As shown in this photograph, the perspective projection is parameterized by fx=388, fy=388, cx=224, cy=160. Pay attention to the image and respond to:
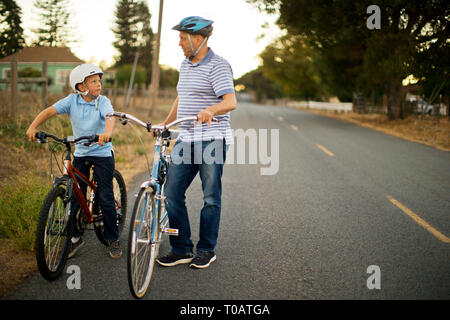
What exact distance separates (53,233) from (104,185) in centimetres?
66

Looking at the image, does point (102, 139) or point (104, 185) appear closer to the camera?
point (102, 139)

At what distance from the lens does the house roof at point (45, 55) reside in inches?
388

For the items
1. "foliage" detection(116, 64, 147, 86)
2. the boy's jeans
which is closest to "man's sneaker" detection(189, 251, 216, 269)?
the boy's jeans

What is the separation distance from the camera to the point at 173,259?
3730mm

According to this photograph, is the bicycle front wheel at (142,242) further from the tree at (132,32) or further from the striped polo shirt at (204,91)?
the tree at (132,32)

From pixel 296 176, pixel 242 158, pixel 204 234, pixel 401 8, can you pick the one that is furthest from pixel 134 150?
pixel 401 8

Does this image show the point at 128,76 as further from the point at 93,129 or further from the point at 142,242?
the point at 142,242

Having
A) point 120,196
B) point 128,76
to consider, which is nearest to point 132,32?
point 128,76

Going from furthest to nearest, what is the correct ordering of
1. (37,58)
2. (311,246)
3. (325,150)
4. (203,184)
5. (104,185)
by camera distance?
(325,150) → (37,58) → (311,246) → (104,185) → (203,184)

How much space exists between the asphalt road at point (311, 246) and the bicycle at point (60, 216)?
199 millimetres
